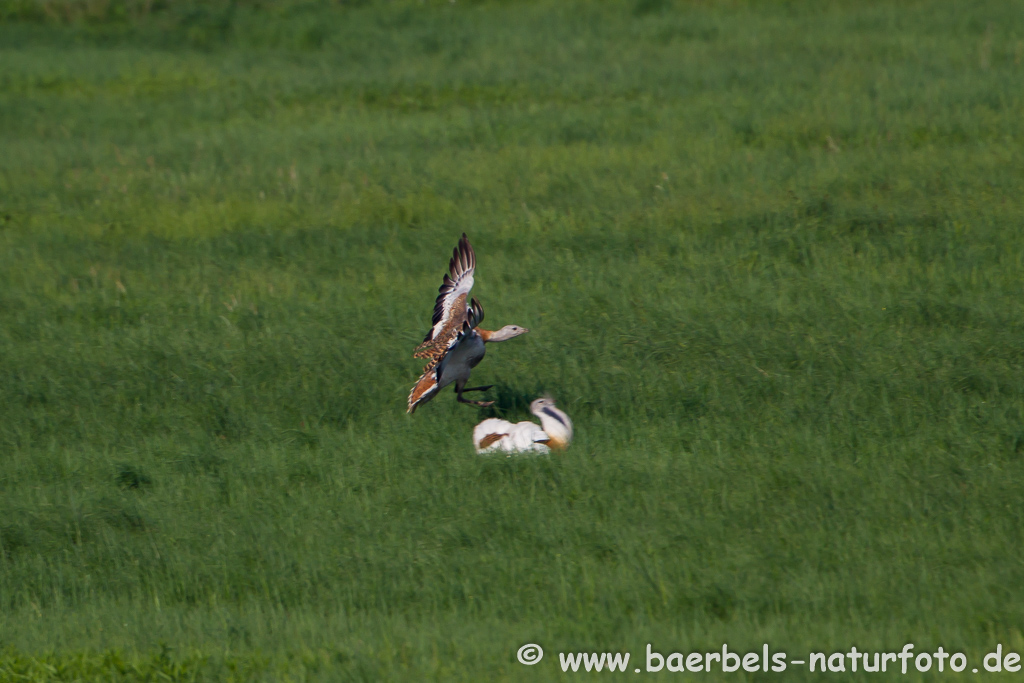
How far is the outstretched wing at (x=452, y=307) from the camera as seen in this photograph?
6960 mm

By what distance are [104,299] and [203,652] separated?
18.1 ft

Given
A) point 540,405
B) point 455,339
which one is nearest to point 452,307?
point 455,339

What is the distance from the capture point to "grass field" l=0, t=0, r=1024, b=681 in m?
4.99

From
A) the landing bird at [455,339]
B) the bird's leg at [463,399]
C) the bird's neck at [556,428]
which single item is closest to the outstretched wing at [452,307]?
the landing bird at [455,339]

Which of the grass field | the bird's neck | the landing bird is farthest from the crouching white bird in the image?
the landing bird

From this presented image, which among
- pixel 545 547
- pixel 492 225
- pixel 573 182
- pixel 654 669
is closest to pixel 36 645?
pixel 545 547

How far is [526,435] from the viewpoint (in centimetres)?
657

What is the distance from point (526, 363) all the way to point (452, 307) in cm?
97

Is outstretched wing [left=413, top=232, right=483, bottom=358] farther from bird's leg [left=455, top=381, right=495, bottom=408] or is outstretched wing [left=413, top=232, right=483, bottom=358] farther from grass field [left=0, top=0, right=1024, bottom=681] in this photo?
grass field [left=0, top=0, right=1024, bottom=681]

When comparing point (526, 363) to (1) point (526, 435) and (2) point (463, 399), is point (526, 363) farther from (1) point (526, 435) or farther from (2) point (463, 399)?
(1) point (526, 435)

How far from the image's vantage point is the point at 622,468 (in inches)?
248

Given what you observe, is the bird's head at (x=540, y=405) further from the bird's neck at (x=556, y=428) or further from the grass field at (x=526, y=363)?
the grass field at (x=526, y=363)

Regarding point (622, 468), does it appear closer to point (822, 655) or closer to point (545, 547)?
point (545, 547)

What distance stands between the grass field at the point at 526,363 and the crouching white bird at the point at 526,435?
146 millimetres
